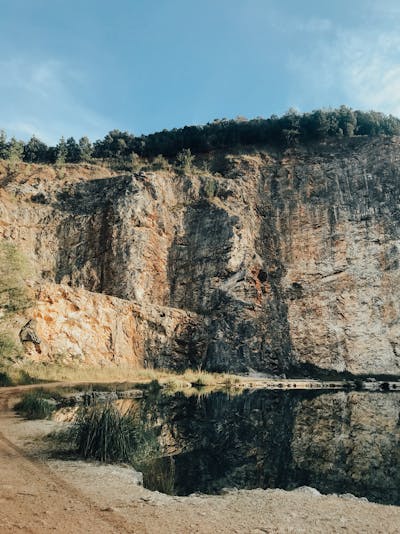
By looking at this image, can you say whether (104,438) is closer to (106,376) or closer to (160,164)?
(106,376)

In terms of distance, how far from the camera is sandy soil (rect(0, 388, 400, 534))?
4.64 meters

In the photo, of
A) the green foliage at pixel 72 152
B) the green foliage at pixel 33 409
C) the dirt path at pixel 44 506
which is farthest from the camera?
the green foliage at pixel 72 152

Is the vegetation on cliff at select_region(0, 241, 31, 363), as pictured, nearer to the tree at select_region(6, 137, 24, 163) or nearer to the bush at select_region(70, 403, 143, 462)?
the bush at select_region(70, 403, 143, 462)

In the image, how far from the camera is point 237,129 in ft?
174

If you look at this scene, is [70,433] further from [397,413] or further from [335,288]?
[335,288]

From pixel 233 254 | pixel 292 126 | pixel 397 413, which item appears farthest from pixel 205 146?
pixel 397 413

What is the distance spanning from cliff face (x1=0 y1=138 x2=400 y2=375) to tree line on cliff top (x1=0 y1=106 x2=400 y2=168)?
4328mm

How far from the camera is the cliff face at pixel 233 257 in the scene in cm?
3469

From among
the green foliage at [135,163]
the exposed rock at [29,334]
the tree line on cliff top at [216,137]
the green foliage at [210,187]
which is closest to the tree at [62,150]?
the tree line on cliff top at [216,137]

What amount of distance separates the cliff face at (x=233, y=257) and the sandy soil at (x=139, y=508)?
76.0 feet

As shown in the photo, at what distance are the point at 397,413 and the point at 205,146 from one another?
138 feet

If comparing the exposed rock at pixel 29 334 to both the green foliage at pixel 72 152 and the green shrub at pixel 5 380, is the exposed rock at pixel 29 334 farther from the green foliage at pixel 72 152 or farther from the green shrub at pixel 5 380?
the green foliage at pixel 72 152

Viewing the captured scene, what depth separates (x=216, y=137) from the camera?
175 ft

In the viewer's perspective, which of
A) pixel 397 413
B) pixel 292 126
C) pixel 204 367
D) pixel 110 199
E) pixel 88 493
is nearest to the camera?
pixel 88 493
